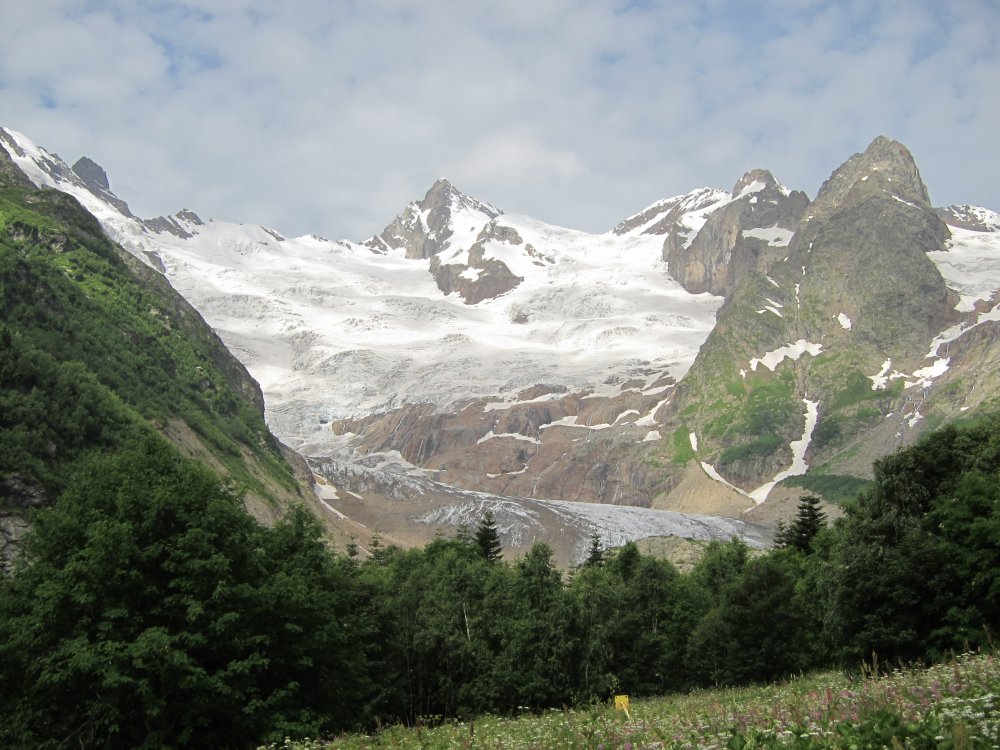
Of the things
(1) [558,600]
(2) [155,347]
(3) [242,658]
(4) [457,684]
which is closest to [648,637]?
(1) [558,600]

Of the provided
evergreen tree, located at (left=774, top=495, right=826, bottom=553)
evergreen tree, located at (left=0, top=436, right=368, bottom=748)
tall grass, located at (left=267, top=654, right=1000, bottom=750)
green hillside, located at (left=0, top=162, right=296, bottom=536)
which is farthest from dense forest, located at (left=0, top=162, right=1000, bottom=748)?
evergreen tree, located at (left=774, top=495, right=826, bottom=553)

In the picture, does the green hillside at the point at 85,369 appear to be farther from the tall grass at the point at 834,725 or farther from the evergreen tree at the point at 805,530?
the tall grass at the point at 834,725

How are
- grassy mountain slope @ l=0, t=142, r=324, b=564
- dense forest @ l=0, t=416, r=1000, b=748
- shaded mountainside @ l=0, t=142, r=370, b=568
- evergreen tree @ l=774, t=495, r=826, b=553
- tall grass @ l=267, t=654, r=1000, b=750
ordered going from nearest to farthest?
tall grass @ l=267, t=654, r=1000, b=750 < dense forest @ l=0, t=416, r=1000, b=748 < shaded mountainside @ l=0, t=142, r=370, b=568 < grassy mountain slope @ l=0, t=142, r=324, b=564 < evergreen tree @ l=774, t=495, r=826, b=553

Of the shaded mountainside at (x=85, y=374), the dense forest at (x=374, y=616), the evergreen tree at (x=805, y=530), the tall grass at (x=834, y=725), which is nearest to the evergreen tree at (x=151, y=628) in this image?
the dense forest at (x=374, y=616)

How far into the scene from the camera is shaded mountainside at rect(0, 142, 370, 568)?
81.6m

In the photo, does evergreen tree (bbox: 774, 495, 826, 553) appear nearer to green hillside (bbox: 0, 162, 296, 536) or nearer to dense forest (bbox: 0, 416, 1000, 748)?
dense forest (bbox: 0, 416, 1000, 748)

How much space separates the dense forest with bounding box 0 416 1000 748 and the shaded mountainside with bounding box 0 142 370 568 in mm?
7486

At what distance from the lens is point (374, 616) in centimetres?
4675

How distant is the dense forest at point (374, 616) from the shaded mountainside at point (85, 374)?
7486 millimetres

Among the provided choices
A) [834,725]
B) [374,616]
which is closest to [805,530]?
[374,616]

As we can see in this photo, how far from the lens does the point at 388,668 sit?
4788 cm

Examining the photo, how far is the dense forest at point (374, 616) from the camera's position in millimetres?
26578

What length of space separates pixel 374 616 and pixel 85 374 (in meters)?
76.9

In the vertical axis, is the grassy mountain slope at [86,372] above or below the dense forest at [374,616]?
above
